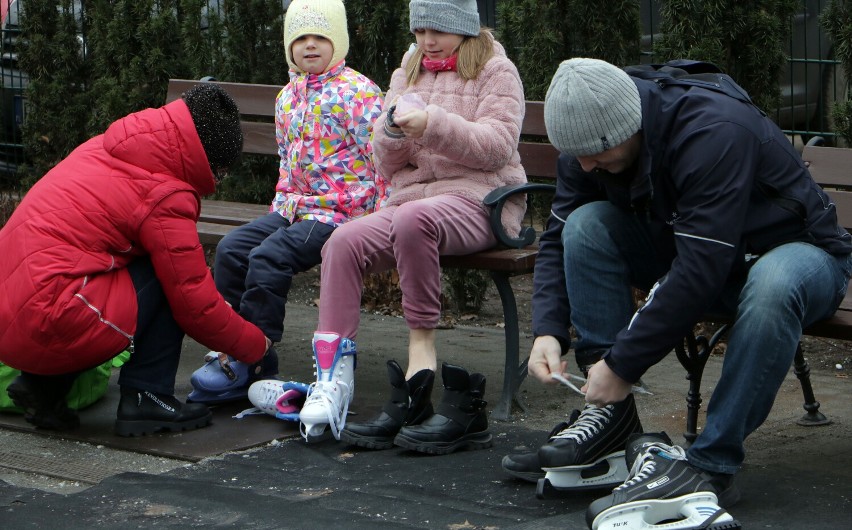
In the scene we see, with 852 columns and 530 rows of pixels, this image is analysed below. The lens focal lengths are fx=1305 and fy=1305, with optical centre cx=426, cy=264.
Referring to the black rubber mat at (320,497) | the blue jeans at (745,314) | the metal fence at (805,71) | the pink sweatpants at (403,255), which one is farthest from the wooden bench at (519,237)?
the metal fence at (805,71)

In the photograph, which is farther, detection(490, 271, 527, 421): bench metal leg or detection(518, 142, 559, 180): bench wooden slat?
detection(518, 142, 559, 180): bench wooden slat

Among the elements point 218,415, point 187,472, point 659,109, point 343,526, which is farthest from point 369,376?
point 659,109

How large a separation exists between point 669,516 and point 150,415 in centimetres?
198

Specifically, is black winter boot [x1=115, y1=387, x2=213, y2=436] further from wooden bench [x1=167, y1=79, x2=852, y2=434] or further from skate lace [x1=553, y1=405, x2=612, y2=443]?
skate lace [x1=553, y1=405, x2=612, y2=443]

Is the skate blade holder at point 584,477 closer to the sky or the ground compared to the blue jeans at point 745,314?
closer to the ground

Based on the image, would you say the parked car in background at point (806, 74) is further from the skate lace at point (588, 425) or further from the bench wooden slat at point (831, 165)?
the skate lace at point (588, 425)

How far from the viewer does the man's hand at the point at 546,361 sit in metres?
3.57

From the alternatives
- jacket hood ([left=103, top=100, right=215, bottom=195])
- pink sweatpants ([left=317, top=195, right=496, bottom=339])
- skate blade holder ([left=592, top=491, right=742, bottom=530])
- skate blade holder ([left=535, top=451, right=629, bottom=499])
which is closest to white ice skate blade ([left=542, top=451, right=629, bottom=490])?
skate blade holder ([left=535, top=451, right=629, bottom=499])

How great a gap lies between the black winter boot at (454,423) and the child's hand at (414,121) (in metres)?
0.83

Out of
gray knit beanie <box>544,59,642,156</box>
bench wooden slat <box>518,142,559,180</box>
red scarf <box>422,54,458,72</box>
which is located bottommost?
bench wooden slat <box>518,142,559,180</box>

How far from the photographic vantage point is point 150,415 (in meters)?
4.45

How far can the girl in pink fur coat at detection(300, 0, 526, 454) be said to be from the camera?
165 inches

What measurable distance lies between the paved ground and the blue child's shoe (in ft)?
1.30

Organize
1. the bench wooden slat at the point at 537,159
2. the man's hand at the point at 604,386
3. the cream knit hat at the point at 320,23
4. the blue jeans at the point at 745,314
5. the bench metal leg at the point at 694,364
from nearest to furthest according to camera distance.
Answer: the blue jeans at the point at 745,314, the man's hand at the point at 604,386, the bench metal leg at the point at 694,364, the cream knit hat at the point at 320,23, the bench wooden slat at the point at 537,159
